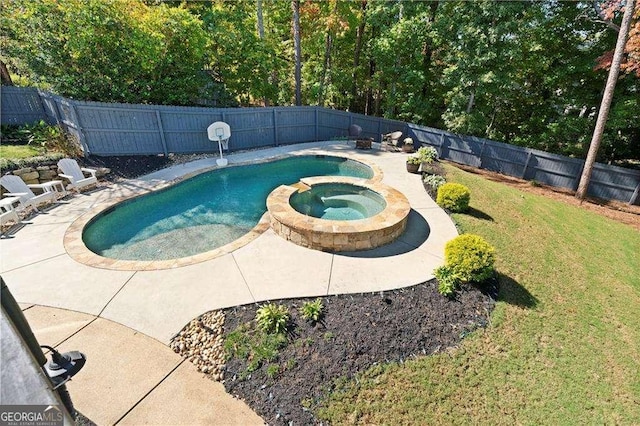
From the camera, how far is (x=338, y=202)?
30.4ft

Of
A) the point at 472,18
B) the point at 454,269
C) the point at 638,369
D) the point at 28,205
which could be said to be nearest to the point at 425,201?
the point at 454,269

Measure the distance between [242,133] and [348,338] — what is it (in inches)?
477

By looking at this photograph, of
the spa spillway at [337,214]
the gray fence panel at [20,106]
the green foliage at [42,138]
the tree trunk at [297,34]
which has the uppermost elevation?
the tree trunk at [297,34]

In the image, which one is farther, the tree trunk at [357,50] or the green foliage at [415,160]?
the tree trunk at [357,50]

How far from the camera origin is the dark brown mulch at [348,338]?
150 inches

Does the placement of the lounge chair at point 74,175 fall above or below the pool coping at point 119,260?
above

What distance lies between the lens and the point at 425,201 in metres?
9.26

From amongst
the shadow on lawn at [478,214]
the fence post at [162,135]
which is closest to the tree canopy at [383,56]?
the fence post at [162,135]

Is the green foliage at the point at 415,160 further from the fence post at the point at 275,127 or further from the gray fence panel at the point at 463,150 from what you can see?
the fence post at the point at 275,127

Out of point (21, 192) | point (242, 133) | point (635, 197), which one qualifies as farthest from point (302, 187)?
point (635, 197)

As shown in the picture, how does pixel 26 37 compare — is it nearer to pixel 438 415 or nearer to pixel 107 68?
pixel 107 68

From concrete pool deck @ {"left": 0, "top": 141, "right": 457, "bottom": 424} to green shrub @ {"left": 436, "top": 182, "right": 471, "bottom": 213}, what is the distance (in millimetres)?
899

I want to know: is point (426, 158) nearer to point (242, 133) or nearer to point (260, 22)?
point (242, 133)

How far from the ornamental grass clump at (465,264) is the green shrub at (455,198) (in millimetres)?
3048
